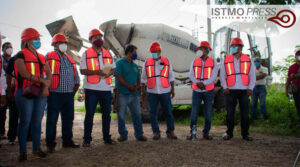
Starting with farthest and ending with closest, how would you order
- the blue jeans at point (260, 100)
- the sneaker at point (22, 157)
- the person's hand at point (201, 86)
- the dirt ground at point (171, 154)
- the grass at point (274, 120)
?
the blue jeans at point (260, 100)
the grass at point (274, 120)
the person's hand at point (201, 86)
the sneaker at point (22, 157)
the dirt ground at point (171, 154)

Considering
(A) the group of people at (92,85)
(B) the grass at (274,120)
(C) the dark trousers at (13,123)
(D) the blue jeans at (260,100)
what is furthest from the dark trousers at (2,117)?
(D) the blue jeans at (260,100)

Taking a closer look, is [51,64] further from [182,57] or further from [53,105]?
[182,57]

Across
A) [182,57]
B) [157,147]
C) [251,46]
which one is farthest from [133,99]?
[251,46]

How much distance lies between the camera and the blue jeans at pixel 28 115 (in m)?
3.78

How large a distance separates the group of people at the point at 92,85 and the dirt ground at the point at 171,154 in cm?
28

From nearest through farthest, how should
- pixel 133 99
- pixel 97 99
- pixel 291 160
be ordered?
pixel 291 160, pixel 97 99, pixel 133 99

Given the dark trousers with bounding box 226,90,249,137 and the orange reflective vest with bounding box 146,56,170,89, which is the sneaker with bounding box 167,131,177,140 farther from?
the dark trousers with bounding box 226,90,249,137

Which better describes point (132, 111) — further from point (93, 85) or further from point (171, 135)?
point (93, 85)

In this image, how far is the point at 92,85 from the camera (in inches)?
191

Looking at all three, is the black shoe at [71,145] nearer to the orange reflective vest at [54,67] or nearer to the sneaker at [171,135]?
the orange reflective vest at [54,67]

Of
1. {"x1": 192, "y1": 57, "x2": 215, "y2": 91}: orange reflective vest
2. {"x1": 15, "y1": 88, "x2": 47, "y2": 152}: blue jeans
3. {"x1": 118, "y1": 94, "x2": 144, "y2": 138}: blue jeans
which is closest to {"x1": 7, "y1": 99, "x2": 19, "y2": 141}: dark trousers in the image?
{"x1": 15, "y1": 88, "x2": 47, "y2": 152}: blue jeans

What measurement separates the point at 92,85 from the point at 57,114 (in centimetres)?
75

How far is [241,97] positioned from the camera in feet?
18.1

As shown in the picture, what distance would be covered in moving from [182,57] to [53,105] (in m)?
5.73
